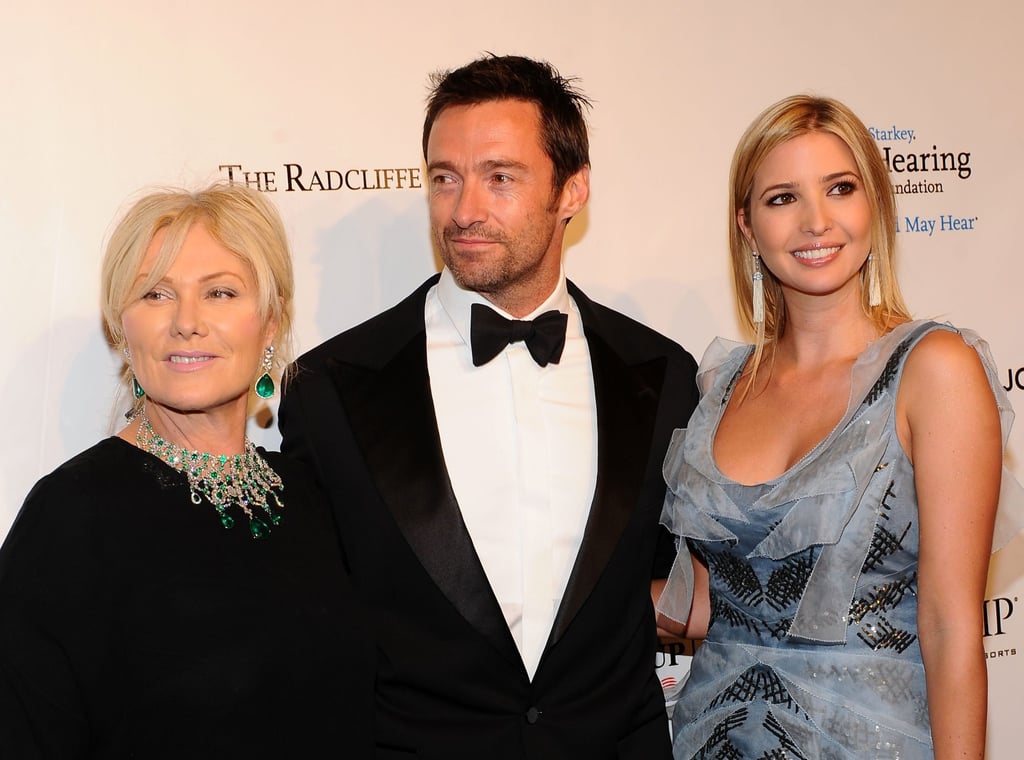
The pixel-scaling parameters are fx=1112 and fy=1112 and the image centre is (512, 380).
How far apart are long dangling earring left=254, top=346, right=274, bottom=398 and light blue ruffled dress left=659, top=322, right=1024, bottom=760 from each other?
83cm

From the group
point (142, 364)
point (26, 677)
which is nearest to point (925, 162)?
point (142, 364)

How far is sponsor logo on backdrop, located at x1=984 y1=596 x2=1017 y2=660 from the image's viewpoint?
10.1 feet

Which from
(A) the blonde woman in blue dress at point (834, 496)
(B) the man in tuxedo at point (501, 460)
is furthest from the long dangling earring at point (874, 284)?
(B) the man in tuxedo at point (501, 460)

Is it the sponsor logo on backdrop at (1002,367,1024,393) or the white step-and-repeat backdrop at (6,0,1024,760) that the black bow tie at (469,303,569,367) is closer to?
the white step-and-repeat backdrop at (6,0,1024,760)

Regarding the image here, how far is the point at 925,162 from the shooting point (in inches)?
123

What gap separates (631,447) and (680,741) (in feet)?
1.90

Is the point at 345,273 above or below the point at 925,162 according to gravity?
below

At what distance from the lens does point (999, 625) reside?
3.09 metres

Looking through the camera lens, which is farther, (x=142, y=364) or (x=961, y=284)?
(x=961, y=284)

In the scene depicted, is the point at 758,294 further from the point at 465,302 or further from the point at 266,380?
the point at 266,380

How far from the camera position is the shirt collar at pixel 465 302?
7.57ft

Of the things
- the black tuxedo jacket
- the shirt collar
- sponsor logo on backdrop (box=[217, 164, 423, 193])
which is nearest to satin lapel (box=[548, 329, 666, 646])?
the black tuxedo jacket

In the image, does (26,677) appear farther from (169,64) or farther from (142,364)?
(169,64)

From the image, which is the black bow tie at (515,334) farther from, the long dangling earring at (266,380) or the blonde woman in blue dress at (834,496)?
the long dangling earring at (266,380)
